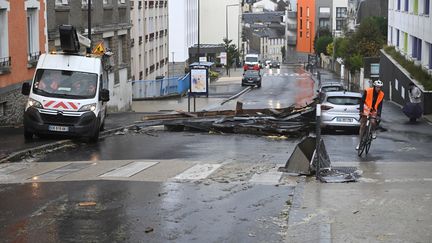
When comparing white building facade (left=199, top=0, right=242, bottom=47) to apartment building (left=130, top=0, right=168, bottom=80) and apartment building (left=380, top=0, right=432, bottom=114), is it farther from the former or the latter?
apartment building (left=380, top=0, right=432, bottom=114)

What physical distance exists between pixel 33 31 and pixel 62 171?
14.5 m

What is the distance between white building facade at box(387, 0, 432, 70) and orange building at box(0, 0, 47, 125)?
68.0 ft

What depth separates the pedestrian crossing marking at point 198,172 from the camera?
11914 millimetres

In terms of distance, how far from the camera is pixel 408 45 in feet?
157

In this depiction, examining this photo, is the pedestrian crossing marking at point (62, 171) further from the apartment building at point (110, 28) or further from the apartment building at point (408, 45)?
the apartment building at point (408, 45)

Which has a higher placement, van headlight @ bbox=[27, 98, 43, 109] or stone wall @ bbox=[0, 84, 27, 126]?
van headlight @ bbox=[27, 98, 43, 109]

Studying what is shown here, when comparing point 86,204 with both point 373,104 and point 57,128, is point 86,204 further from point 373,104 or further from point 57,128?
point 57,128

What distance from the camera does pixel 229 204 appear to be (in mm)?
9523

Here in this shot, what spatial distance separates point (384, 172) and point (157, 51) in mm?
55391

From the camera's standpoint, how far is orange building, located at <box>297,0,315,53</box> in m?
147

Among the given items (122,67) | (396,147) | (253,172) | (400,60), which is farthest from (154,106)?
(253,172)

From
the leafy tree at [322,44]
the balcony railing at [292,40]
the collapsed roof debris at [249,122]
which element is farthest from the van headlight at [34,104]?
the balcony railing at [292,40]

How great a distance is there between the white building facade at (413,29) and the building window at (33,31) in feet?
67.4

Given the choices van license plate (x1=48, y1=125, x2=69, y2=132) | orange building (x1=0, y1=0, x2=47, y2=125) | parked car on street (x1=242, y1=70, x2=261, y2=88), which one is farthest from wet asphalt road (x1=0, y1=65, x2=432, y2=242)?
parked car on street (x1=242, y1=70, x2=261, y2=88)
